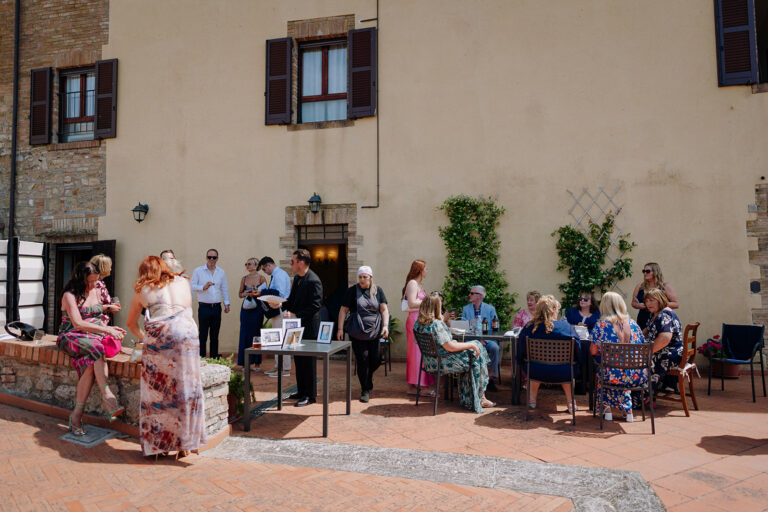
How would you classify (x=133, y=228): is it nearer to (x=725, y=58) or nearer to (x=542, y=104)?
(x=542, y=104)

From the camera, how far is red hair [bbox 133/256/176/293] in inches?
149

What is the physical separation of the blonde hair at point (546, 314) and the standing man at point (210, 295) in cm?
470

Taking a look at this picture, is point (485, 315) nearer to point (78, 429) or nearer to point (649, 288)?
point (649, 288)

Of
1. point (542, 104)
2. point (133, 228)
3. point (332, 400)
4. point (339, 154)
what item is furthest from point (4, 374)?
point (542, 104)

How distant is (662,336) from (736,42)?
17.2 feet

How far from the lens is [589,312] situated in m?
6.68

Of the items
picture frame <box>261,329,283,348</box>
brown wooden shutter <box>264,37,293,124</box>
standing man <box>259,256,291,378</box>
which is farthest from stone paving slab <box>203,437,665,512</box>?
brown wooden shutter <box>264,37,293,124</box>

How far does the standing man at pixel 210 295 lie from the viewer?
25.2 feet

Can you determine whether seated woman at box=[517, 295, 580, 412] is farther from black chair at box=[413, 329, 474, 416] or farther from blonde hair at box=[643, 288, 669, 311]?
blonde hair at box=[643, 288, 669, 311]

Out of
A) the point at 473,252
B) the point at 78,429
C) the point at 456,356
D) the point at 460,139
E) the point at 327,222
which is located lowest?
the point at 78,429

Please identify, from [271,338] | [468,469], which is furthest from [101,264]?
[468,469]

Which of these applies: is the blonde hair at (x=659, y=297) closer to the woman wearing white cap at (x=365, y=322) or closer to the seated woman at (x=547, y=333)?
the seated woman at (x=547, y=333)

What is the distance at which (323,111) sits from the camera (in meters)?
9.29

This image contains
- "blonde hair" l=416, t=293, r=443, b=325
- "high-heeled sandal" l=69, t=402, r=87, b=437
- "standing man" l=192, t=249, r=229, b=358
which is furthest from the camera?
"standing man" l=192, t=249, r=229, b=358
